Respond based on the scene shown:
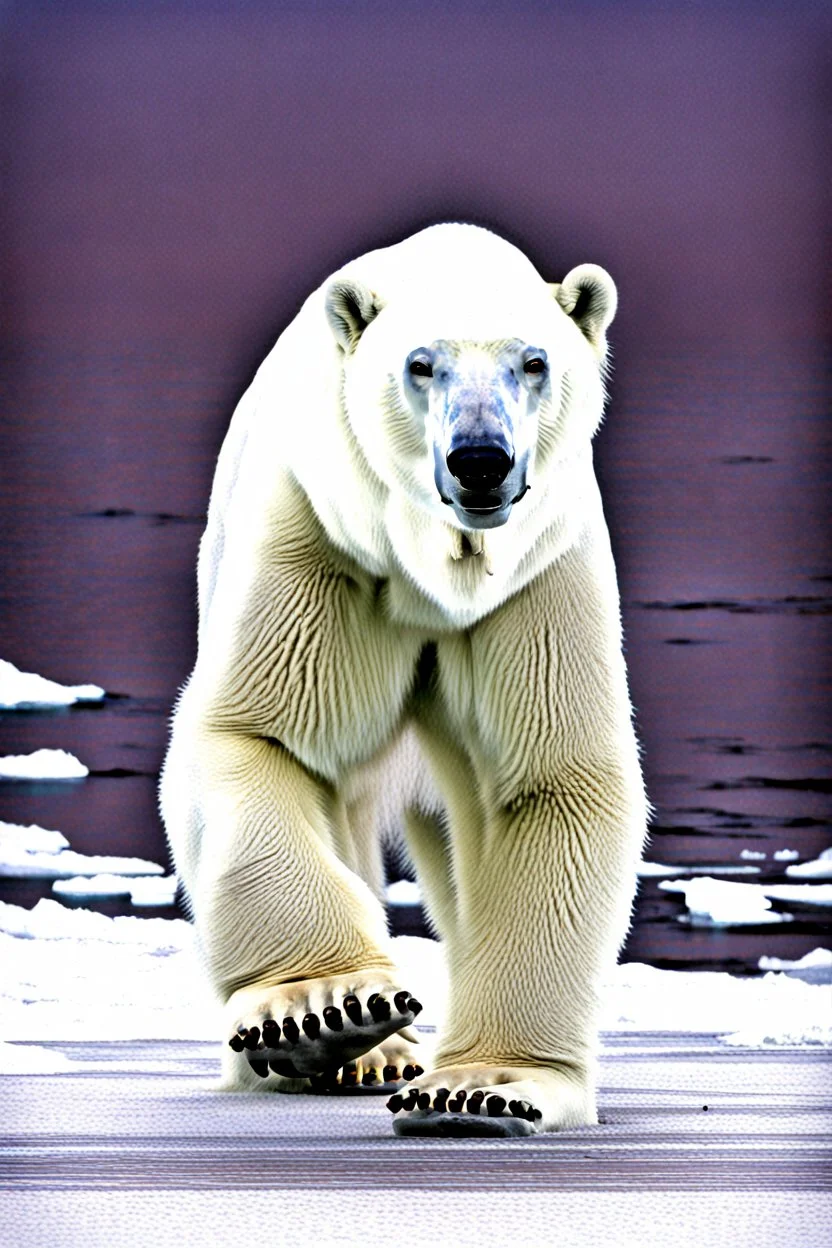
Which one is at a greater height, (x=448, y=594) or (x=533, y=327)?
(x=533, y=327)

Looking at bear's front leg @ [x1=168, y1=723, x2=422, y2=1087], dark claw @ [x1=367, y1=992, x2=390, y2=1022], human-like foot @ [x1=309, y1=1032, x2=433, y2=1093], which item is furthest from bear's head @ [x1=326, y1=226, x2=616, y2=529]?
human-like foot @ [x1=309, y1=1032, x2=433, y2=1093]

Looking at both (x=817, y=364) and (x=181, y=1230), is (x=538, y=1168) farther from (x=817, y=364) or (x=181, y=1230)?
(x=817, y=364)

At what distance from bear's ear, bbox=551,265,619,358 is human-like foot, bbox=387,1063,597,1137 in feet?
3.10

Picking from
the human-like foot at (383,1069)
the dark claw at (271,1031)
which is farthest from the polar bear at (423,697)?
the human-like foot at (383,1069)

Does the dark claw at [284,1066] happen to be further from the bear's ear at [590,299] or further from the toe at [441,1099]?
the bear's ear at [590,299]

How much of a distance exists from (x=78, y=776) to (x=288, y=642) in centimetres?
52

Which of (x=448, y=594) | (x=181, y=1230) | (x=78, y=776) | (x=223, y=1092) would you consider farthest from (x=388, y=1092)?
(x=181, y=1230)

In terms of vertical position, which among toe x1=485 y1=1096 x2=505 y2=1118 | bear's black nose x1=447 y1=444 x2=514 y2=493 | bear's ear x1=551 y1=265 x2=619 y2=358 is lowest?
toe x1=485 y1=1096 x2=505 y2=1118

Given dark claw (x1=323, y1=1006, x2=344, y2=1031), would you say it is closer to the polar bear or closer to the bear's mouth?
the polar bear

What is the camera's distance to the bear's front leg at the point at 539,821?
9.48 ft

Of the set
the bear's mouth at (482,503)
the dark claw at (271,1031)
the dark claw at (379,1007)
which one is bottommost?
the dark claw at (271,1031)

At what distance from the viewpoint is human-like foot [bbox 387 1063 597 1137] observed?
2617mm

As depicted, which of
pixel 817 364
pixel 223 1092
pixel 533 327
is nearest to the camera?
pixel 533 327

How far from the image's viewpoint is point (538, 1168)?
226cm
